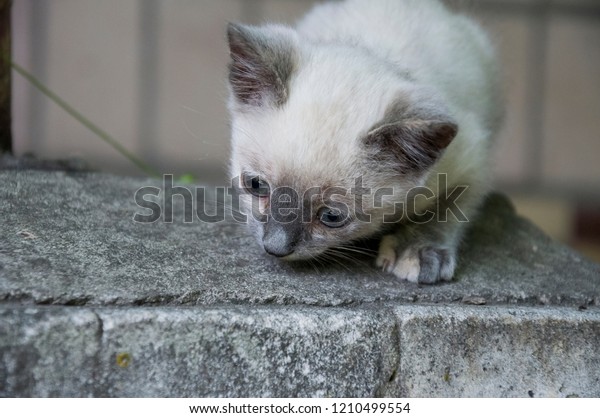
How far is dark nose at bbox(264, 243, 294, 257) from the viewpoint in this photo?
2.04 meters

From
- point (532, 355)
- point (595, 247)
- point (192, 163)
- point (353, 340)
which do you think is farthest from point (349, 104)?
point (595, 247)

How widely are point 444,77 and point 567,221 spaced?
9.25 feet

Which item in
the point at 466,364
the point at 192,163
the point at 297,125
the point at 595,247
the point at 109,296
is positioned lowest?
the point at 595,247

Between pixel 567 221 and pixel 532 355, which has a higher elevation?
pixel 532 355

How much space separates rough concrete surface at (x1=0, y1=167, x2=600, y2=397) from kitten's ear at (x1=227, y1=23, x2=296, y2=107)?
1.51 ft

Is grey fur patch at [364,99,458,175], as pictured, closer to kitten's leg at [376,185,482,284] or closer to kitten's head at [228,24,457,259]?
kitten's head at [228,24,457,259]

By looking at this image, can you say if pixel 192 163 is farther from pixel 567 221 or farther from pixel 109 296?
pixel 109 296

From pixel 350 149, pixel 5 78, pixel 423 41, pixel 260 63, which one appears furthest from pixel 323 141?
pixel 5 78

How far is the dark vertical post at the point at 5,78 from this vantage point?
2709 millimetres

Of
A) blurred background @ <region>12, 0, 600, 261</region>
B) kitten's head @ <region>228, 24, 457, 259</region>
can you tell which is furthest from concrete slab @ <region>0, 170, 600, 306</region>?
blurred background @ <region>12, 0, 600, 261</region>

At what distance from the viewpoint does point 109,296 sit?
5.49ft

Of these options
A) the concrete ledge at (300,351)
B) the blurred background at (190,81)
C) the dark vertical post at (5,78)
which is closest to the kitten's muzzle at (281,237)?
the concrete ledge at (300,351)
